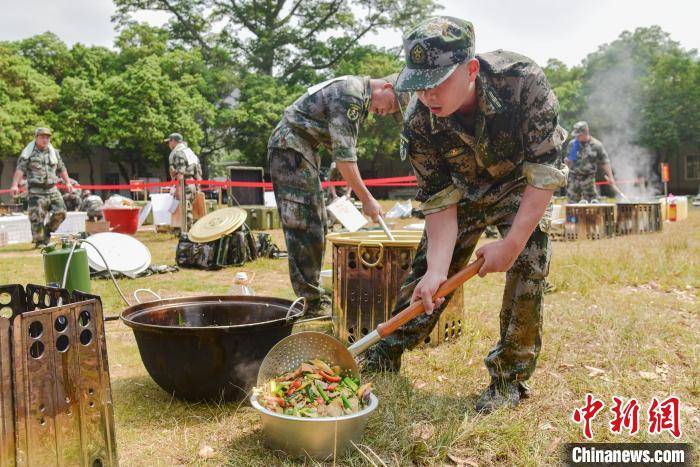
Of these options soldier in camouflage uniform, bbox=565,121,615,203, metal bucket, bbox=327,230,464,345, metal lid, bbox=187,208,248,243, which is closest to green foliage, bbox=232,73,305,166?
soldier in camouflage uniform, bbox=565,121,615,203

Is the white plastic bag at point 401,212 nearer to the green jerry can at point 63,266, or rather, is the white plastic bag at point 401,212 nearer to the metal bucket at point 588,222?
the metal bucket at point 588,222

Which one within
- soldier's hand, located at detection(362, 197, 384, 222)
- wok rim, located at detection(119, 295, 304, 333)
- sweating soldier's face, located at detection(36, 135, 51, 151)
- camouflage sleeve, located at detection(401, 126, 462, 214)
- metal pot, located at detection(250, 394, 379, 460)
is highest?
sweating soldier's face, located at detection(36, 135, 51, 151)

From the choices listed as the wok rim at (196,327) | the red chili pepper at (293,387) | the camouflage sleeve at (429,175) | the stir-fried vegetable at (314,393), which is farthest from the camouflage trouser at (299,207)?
the red chili pepper at (293,387)

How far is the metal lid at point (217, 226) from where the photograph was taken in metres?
7.96

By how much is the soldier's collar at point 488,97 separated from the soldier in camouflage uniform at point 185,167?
1008cm

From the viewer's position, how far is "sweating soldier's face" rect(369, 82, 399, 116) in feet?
13.5

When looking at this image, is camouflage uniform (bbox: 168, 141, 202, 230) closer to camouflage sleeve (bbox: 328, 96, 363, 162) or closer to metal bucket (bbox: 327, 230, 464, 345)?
camouflage sleeve (bbox: 328, 96, 363, 162)

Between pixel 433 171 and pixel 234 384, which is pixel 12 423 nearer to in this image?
pixel 234 384

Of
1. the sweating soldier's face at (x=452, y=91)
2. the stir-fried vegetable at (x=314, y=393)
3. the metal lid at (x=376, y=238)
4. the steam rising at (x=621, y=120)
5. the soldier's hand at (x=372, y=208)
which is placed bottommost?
the stir-fried vegetable at (x=314, y=393)

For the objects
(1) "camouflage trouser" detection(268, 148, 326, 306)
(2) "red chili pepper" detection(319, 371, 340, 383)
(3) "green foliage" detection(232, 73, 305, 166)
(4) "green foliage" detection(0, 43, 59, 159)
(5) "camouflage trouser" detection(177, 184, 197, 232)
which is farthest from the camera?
(3) "green foliage" detection(232, 73, 305, 166)

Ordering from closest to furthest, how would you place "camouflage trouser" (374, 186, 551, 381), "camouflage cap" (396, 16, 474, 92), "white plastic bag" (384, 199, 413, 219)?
"camouflage cap" (396, 16, 474, 92), "camouflage trouser" (374, 186, 551, 381), "white plastic bag" (384, 199, 413, 219)

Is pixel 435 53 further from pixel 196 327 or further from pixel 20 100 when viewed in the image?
pixel 20 100

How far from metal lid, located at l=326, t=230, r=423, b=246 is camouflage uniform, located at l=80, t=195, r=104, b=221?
37.8 ft

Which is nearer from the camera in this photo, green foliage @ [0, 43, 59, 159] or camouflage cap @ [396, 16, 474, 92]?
camouflage cap @ [396, 16, 474, 92]
